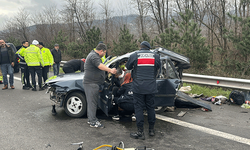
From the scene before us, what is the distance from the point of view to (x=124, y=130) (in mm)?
4445

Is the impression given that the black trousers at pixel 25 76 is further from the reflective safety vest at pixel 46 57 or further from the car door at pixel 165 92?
the car door at pixel 165 92

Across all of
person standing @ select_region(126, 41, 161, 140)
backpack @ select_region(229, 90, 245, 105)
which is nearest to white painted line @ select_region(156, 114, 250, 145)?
person standing @ select_region(126, 41, 161, 140)

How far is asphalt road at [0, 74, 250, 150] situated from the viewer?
3.76 meters

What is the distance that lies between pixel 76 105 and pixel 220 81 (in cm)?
471

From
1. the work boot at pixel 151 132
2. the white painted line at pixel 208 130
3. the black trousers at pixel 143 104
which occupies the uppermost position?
the black trousers at pixel 143 104

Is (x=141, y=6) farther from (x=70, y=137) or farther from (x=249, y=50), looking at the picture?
(x=70, y=137)

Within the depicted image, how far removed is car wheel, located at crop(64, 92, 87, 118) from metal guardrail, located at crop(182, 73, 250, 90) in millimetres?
4415

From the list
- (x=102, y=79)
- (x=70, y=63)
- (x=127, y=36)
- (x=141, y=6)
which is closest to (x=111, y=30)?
(x=141, y=6)

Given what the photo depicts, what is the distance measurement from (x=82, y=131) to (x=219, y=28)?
14422mm

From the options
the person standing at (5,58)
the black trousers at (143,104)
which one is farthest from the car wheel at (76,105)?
the person standing at (5,58)

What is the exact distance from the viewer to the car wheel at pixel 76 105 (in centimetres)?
514

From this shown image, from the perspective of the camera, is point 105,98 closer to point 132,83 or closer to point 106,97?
point 106,97

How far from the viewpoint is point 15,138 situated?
405 centimetres

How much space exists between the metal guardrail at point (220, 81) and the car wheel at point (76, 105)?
442 cm
